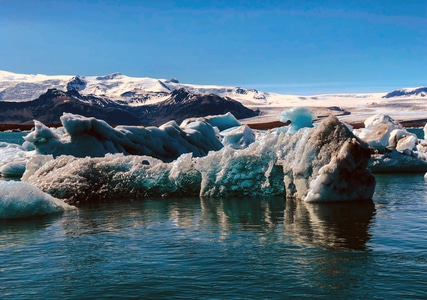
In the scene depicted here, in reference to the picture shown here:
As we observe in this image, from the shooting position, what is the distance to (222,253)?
1026 centimetres

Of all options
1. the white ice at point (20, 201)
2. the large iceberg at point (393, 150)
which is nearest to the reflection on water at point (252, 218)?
the white ice at point (20, 201)

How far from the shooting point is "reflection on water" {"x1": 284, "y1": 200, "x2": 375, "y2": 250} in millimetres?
11219

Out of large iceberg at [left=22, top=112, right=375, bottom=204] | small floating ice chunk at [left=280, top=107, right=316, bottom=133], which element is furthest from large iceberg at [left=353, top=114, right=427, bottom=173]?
large iceberg at [left=22, top=112, right=375, bottom=204]

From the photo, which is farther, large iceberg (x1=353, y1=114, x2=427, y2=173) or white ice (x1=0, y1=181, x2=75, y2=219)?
large iceberg (x1=353, y1=114, x2=427, y2=173)

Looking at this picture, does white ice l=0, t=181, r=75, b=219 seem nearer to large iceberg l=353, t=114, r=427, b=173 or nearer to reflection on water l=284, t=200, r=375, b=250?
reflection on water l=284, t=200, r=375, b=250

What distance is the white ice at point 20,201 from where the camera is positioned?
1458 centimetres

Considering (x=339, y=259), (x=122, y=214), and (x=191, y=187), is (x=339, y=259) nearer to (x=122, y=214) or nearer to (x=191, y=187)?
(x=122, y=214)

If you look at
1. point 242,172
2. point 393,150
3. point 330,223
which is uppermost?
point 393,150

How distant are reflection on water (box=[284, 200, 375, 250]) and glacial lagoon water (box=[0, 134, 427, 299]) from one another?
23 mm

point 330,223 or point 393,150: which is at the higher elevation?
point 393,150

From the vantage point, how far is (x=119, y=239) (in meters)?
11.9

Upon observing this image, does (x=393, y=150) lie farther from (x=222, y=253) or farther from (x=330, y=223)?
(x=222, y=253)

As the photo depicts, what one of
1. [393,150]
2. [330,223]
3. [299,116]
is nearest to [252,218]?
[330,223]

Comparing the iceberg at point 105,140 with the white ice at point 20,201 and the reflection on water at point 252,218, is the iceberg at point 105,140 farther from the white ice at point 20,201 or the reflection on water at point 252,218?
the white ice at point 20,201
